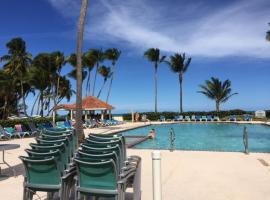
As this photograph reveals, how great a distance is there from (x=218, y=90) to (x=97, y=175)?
4401 centimetres

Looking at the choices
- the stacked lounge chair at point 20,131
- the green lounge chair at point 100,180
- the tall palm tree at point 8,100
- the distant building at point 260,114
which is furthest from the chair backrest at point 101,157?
the distant building at point 260,114

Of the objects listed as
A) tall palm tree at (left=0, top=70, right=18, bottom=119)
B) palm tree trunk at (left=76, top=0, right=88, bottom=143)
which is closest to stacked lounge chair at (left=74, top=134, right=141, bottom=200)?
palm tree trunk at (left=76, top=0, right=88, bottom=143)

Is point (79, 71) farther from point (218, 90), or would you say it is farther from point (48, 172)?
point (218, 90)

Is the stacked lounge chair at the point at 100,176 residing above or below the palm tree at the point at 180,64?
below

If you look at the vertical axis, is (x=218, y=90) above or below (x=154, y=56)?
below

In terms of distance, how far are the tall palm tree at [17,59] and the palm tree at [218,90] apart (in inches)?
975

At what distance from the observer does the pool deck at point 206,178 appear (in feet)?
18.4

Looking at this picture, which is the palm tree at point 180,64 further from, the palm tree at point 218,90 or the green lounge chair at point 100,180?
the green lounge chair at point 100,180

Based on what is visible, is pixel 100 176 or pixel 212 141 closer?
pixel 100 176

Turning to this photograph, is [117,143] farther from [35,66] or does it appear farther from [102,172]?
[35,66]

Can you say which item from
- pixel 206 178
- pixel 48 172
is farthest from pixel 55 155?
pixel 206 178

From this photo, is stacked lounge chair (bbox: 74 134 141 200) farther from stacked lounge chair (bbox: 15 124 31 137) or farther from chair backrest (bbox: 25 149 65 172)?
stacked lounge chair (bbox: 15 124 31 137)

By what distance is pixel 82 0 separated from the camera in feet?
47.7

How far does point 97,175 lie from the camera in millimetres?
4016
